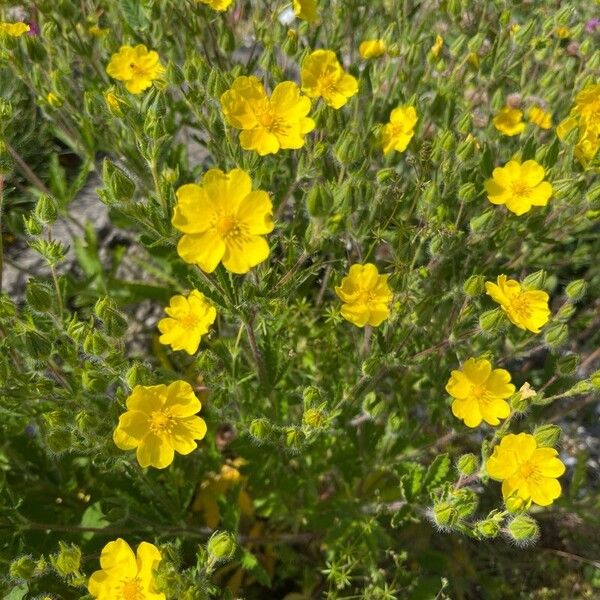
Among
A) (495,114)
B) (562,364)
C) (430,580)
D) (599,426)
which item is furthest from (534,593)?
(495,114)

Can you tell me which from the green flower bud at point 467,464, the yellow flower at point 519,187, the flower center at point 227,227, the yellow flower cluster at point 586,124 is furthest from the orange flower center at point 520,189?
the flower center at point 227,227

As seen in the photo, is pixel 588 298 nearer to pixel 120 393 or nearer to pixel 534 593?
pixel 534 593

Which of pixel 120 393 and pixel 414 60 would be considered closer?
pixel 120 393

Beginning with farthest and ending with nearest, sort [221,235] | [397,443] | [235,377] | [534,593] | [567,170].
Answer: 1. [534,593]
2. [397,443]
3. [567,170]
4. [235,377]
5. [221,235]

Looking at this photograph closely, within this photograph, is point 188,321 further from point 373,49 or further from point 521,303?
point 373,49

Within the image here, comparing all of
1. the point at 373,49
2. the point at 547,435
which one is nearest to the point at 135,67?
the point at 373,49

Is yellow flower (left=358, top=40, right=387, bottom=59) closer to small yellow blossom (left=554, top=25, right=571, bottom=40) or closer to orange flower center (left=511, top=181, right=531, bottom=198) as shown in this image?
small yellow blossom (left=554, top=25, right=571, bottom=40)
